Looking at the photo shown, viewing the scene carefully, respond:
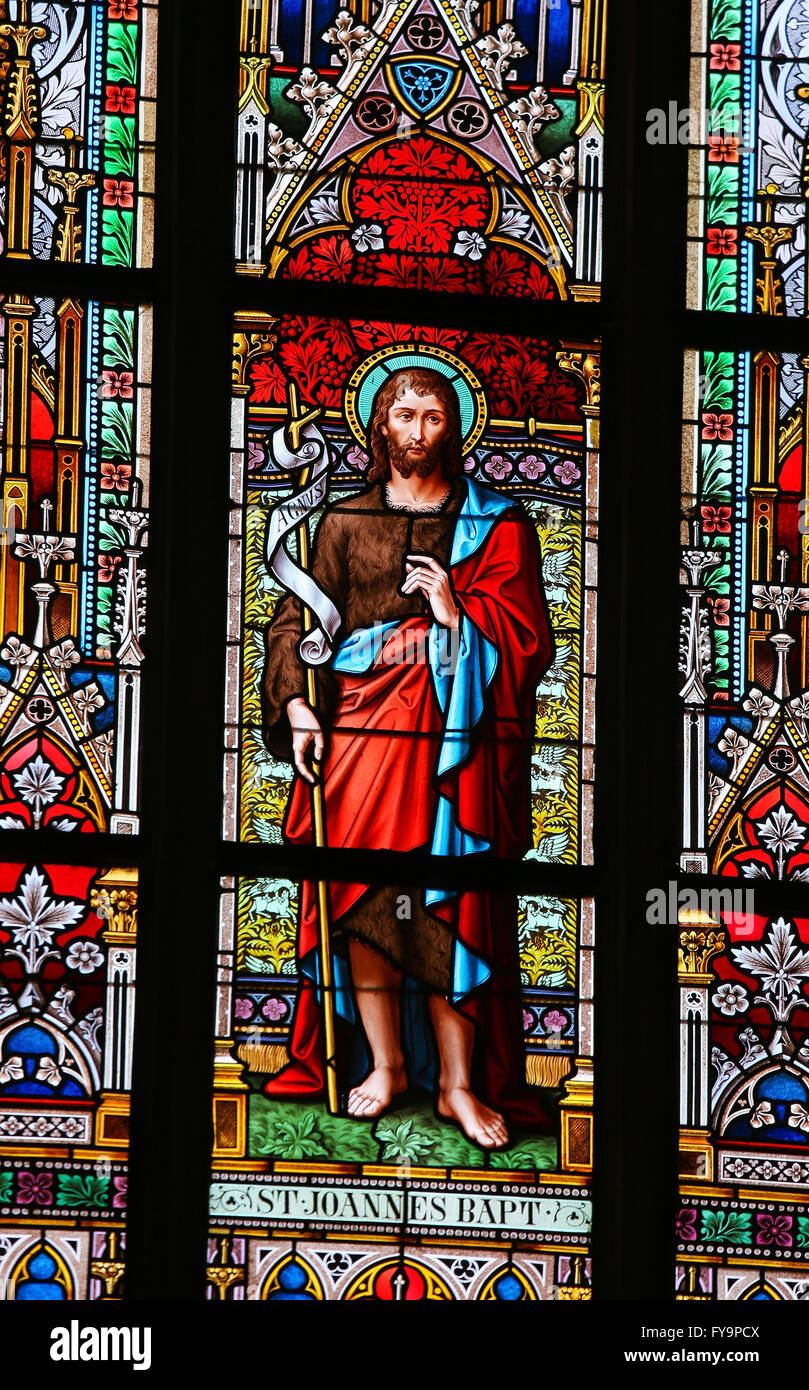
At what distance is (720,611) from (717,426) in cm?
49

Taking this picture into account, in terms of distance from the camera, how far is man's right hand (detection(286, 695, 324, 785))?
25.2 feet

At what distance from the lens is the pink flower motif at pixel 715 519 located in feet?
26.1

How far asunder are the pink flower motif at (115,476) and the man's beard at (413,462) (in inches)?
26.3

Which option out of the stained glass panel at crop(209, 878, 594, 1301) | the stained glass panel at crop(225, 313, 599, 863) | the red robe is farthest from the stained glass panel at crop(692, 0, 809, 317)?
the stained glass panel at crop(209, 878, 594, 1301)

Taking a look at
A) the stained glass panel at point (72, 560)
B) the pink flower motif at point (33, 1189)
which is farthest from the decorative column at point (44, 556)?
the pink flower motif at point (33, 1189)

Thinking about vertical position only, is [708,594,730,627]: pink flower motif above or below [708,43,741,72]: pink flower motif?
below

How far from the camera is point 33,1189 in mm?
7250

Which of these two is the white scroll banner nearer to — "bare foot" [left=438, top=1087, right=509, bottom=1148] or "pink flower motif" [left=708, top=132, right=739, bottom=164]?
"bare foot" [left=438, top=1087, right=509, bottom=1148]

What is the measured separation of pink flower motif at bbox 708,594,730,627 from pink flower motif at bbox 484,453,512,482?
0.60 m

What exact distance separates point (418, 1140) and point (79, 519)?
5.62ft

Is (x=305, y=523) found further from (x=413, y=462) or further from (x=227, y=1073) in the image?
(x=227, y=1073)

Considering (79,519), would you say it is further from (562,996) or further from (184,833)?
(562,996)

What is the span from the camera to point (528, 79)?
27.0ft

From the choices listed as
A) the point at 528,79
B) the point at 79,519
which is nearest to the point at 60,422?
the point at 79,519
